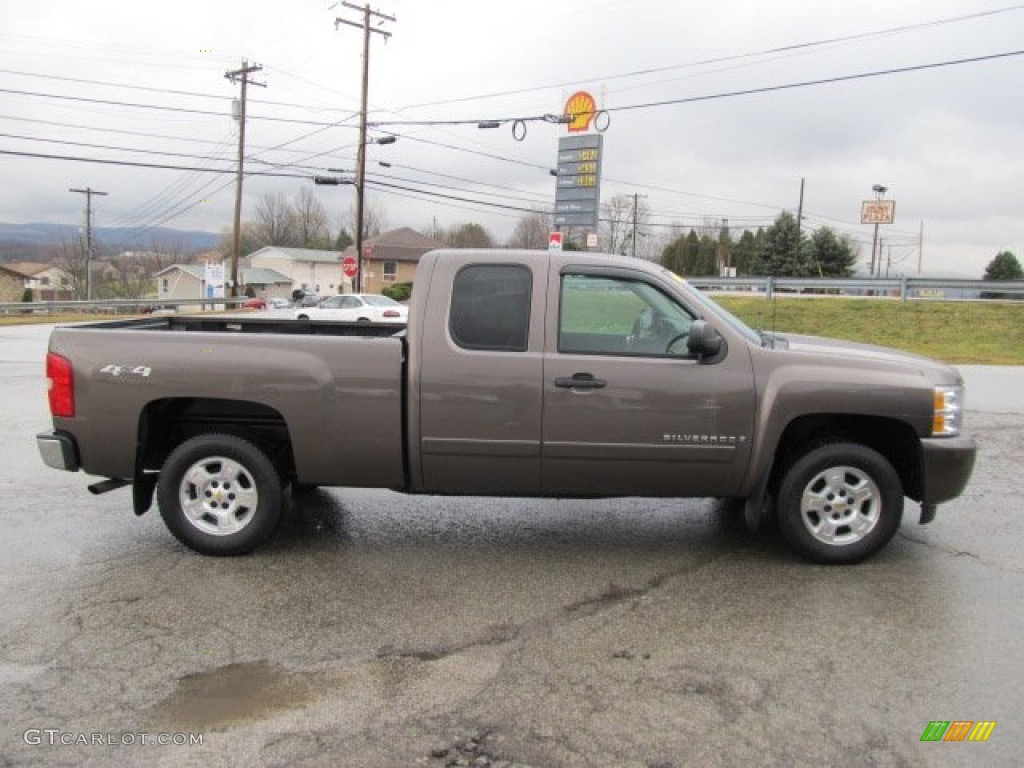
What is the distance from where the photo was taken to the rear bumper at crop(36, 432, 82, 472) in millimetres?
4867

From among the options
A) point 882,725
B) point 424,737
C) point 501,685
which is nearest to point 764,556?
point 882,725

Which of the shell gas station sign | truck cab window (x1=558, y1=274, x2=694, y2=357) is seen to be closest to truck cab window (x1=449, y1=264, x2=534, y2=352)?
truck cab window (x1=558, y1=274, x2=694, y2=357)

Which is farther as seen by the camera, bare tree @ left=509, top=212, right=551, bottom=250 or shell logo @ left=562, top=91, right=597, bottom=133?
bare tree @ left=509, top=212, right=551, bottom=250

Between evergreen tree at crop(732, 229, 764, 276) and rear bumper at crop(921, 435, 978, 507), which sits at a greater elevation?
evergreen tree at crop(732, 229, 764, 276)

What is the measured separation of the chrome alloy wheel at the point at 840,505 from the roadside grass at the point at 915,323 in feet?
51.4

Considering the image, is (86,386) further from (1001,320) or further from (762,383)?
(1001,320)

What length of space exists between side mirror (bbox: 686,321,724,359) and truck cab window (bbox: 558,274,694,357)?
0.14 metres

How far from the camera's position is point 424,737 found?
3082 millimetres

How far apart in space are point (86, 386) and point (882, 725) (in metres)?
4.42

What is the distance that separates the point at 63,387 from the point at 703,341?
3692 mm

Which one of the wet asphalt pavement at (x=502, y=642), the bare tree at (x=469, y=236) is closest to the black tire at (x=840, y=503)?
the wet asphalt pavement at (x=502, y=642)

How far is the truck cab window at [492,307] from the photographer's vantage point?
475 cm

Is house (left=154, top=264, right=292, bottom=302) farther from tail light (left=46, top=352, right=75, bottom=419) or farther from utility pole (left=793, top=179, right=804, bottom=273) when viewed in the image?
tail light (left=46, top=352, right=75, bottom=419)

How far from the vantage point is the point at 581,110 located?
86.3 ft
